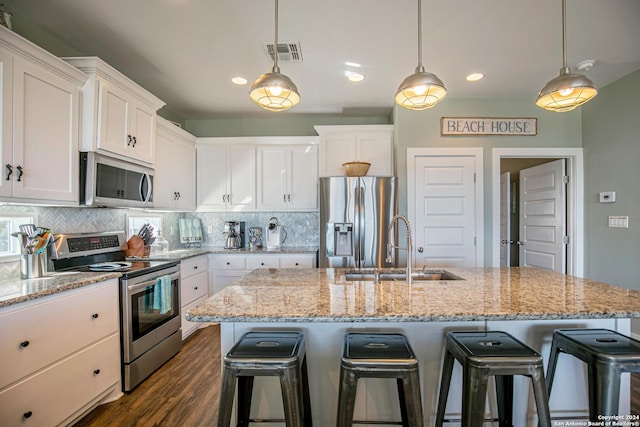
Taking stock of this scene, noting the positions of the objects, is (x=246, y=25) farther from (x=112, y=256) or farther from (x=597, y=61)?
(x=597, y=61)

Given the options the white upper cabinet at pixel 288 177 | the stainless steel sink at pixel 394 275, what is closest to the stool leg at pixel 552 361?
the stainless steel sink at pixel 394 275

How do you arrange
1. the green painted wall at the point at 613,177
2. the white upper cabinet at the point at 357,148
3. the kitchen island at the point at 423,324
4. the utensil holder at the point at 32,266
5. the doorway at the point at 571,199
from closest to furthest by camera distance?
1. the kitchen island at the point at 423,324
2. the utensil holder at the point at 32,266
3. the green painted wall at the point at 613,177
4. the doorway at the point at 571,199
5. the white upper cabinet at the point at 357,148

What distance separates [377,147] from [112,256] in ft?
9.85

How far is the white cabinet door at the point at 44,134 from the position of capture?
5.80 ft

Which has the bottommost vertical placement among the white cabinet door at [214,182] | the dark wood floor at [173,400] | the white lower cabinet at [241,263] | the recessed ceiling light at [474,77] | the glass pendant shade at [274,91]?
the dark wood floor at [173,400]

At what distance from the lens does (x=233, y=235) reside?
3990 millimetres

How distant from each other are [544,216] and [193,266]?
170 inches

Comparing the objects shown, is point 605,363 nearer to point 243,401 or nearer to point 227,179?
point 243,401

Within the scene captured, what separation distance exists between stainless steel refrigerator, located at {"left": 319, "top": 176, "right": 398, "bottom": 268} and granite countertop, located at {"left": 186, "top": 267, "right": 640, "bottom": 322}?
140 centimetres

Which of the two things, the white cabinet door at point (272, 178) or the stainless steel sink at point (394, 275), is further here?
the white cabinet door at point (272, 178)

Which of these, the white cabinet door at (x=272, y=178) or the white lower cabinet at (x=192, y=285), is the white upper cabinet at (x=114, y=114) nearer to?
the white lower cabinet at (x=192, y=285)

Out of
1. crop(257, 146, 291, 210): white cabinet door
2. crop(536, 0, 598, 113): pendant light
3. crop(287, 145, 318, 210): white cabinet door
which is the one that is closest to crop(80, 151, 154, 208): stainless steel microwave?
crop(257, 146, 291, 210): white cabinet door

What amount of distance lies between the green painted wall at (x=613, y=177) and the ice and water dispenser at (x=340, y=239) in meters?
2.68

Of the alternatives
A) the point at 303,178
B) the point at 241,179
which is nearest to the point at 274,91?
the point at 303,178
